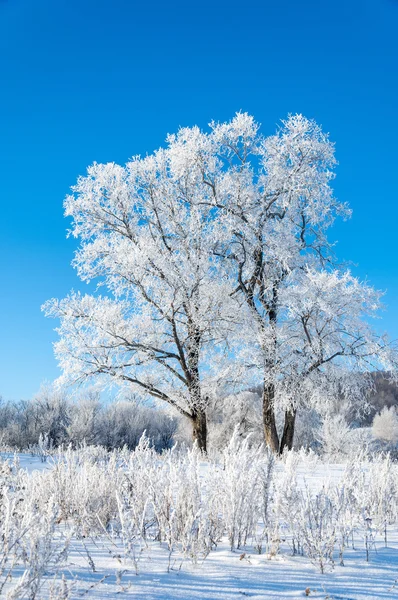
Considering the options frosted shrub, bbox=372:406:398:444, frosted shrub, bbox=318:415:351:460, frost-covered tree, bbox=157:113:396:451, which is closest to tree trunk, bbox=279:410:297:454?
frost-covered tree, bbox=157:113:396:451

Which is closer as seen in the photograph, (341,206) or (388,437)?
(341,206)

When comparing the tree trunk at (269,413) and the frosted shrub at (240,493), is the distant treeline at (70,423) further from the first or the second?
the frosted shrub at (240,493)

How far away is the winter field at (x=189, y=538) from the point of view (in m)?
2.99

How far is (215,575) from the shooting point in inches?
133

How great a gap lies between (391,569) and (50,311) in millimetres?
14182

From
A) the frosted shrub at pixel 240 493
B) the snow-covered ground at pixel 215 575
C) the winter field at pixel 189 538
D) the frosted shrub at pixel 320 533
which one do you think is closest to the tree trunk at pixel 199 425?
the winter field at pixel 189 538

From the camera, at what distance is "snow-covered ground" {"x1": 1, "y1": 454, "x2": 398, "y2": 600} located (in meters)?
3.00

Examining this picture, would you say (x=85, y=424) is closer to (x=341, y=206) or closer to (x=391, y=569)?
(x=341, y=206)

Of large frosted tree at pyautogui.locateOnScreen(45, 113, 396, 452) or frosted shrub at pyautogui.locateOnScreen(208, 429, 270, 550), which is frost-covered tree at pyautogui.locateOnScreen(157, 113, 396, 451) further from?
frosted shrub at pyautogui.locateOnScreen(208, 429, 270, 550)

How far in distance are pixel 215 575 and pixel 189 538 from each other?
324 mm

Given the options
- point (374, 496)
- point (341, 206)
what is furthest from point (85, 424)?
point (374, 496)

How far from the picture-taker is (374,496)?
5508 millimetres

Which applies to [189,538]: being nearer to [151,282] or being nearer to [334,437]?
[151,282]

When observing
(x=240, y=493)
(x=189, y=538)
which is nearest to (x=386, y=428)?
(x=240, y=493)
